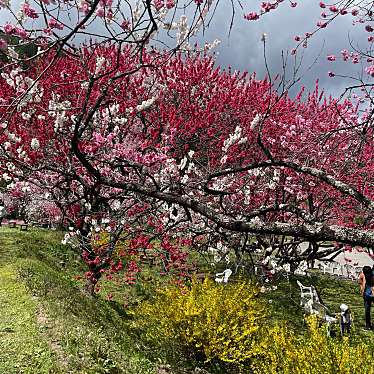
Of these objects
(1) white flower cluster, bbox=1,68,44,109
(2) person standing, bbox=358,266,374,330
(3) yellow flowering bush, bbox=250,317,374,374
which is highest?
(1) white flower cluster, bbox=1,68,44,109

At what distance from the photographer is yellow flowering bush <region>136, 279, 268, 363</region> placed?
20.3ft

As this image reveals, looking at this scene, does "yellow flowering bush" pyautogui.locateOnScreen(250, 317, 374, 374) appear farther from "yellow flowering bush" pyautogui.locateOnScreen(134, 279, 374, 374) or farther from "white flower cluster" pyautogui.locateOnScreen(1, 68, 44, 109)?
"white flower cluster" pyautogui.locateOnScreen(1, 68, 44, 109)

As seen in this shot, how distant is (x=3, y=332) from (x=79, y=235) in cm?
290

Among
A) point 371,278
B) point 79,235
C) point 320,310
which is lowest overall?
point 320,310

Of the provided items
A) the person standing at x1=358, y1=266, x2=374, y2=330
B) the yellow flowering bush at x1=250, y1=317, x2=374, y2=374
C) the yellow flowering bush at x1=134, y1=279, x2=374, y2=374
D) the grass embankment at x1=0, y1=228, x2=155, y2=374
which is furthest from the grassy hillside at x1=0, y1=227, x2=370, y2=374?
the yellow flowering bush at x1=250, y1=317, x2=374, y2=374

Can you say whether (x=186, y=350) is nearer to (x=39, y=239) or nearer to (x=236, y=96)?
(x=39, y=239)

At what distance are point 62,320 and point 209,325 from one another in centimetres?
222

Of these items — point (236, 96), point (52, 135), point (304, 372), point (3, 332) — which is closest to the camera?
point (304, 372)

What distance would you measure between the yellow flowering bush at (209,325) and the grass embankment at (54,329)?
0.70m

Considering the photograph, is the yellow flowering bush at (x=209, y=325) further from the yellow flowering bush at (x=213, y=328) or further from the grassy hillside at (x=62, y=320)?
the grassy hillside at (x=62, y=320)

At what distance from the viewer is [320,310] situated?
816 cm

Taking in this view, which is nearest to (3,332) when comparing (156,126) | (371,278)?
(156,126)

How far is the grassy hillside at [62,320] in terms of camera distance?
4.87 meters

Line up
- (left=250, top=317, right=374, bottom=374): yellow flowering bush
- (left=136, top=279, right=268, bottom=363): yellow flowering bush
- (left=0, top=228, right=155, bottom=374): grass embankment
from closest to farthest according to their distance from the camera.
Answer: (left=250, top=317, right=374, bottom=374): yellow flowering bush
(left=0, top=228, right=155, bottom=374): grass embankment
(left=136, top=279, right=268, bottom=363): yellow flowering bush
